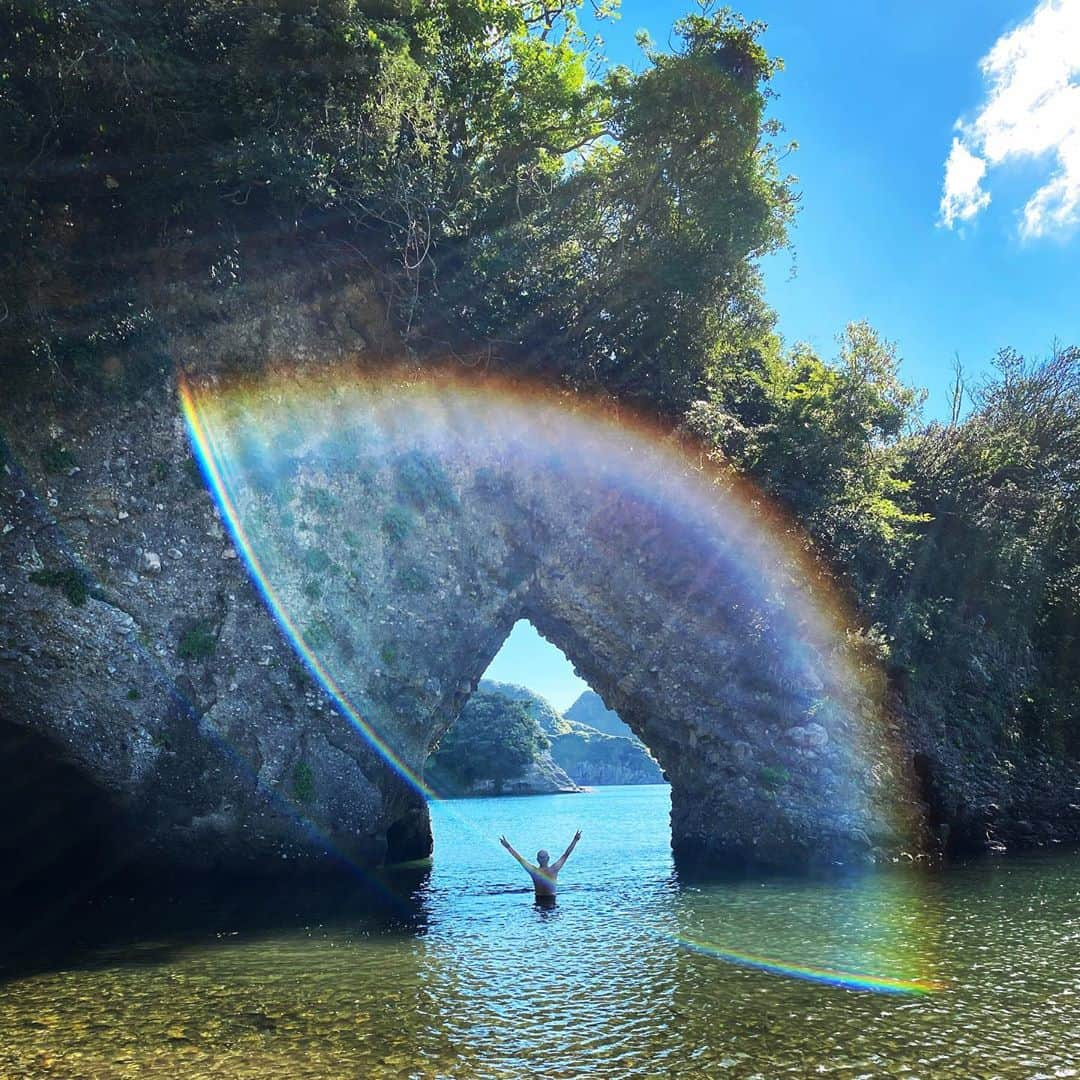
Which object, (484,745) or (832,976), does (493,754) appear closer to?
(484,745)

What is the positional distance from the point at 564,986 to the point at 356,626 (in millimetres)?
13301

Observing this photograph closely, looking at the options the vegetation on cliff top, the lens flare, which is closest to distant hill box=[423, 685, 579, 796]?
the vegetation on cliff top

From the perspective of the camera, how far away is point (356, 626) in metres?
22.0

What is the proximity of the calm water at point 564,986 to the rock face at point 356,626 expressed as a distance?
3.67 metres

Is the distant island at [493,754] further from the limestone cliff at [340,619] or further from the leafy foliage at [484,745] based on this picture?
the limestone cliff at [340,619]

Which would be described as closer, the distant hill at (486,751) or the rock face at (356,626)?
the rock face at (356,626)

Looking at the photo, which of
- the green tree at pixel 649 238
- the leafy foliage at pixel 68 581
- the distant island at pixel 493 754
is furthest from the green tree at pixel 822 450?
the distant island at pixel 493 754

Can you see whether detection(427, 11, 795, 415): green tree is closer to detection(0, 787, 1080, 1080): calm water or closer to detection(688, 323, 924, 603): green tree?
detection(688, 323, 924, 603): green tree

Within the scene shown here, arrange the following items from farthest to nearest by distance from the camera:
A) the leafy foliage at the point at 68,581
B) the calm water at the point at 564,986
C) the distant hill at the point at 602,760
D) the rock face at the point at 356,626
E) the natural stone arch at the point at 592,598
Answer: the distant hill at the point at 602,760 < the natural stone arch at the point at 592,598 < the rock face at the point at 356,626 < the leafy foliage at the point at 68,581 < the calm water at the point at 564,986

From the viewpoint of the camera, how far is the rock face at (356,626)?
1852 centimetres

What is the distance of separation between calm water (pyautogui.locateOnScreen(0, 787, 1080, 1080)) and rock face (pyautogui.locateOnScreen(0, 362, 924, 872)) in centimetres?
367

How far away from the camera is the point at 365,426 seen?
76.5ft

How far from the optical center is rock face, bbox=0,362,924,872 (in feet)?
60.7

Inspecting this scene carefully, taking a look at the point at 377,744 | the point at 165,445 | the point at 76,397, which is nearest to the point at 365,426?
the point at 165,445
